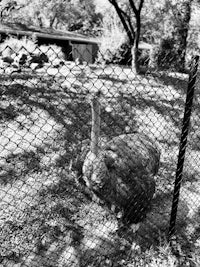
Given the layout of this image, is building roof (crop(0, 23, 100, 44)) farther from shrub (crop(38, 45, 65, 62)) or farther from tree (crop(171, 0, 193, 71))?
tree (crop(171, 0, 193, 71))

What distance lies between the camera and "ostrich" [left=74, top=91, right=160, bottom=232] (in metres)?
2.57

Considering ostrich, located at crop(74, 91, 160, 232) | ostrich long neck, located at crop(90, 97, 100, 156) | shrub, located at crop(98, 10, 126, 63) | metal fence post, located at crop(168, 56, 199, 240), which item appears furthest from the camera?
shrub, located at crop(98, 10, 126, 63)

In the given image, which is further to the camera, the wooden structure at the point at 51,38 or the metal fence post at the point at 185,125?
the wooden structure at the point at 51,38

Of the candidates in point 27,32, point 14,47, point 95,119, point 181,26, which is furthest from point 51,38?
point 95,119

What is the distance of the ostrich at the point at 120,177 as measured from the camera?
101 inches

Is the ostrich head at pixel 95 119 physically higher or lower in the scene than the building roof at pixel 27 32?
higher

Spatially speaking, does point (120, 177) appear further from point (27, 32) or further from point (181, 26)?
point (27, 32)

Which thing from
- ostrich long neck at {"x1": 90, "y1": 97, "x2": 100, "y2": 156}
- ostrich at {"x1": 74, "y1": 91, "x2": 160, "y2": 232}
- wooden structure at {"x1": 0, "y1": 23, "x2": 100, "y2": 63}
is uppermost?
ostrich long neck at {"x1": 90, "y1": 97, "x2": 100, "y2": 156}

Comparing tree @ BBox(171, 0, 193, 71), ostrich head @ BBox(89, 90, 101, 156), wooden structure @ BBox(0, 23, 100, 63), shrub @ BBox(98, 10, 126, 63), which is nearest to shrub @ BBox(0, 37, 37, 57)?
wooden structure @ BBox(0, 23, 100, 63)

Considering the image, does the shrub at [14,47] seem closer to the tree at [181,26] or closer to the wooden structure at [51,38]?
the wooden structure at [51,38]

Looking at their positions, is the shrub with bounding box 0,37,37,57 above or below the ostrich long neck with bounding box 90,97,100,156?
below

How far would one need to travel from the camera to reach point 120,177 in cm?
267

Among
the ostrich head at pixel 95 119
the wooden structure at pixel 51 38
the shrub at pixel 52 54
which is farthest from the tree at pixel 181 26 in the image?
the ostrich head at pixel 95 119

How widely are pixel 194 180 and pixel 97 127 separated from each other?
2.34 metres
